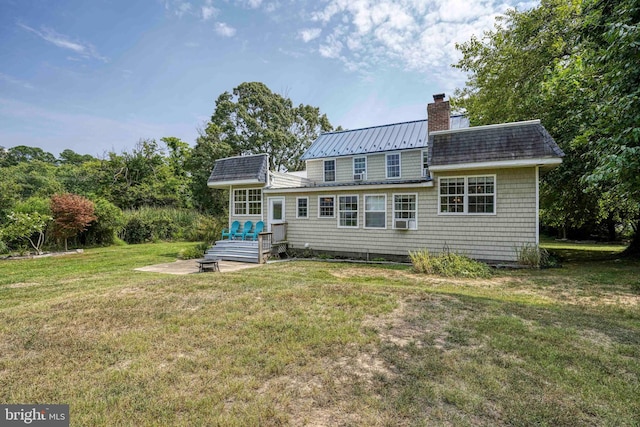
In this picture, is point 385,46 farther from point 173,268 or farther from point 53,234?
point 53,234

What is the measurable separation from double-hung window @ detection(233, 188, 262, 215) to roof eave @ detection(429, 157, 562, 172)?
7.86 metres

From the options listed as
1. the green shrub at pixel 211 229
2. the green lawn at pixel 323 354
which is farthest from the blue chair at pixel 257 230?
the green lawn at pixel 323 354

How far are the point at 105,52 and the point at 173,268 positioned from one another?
11.8 m

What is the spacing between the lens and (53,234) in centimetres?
1395

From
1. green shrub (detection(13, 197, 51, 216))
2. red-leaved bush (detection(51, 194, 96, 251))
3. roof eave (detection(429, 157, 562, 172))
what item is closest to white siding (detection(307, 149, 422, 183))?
roof eave (detection(429, 157, 562, 172))

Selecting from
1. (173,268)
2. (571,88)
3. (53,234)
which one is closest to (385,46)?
(571,88)

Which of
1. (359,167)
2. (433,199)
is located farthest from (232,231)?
(433,199)

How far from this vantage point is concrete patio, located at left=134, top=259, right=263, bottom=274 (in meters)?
9.42

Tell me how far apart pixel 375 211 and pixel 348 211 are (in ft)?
3.77

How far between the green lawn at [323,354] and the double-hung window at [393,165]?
1047 cm

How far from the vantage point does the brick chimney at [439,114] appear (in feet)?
40.7

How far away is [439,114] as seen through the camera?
12523mm

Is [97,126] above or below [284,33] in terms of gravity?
below

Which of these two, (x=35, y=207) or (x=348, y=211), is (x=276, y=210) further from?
(x=35, y=207)
